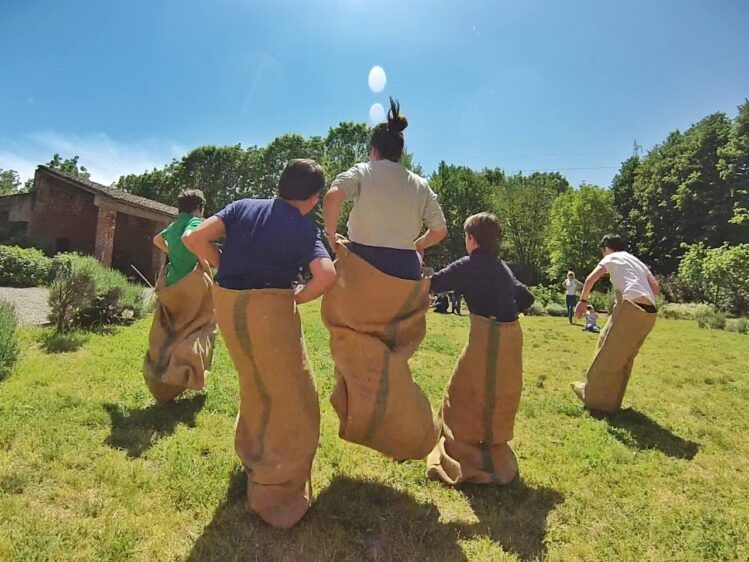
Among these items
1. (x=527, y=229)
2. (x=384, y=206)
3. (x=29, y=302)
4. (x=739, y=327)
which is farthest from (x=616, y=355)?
(x=527, y=229)

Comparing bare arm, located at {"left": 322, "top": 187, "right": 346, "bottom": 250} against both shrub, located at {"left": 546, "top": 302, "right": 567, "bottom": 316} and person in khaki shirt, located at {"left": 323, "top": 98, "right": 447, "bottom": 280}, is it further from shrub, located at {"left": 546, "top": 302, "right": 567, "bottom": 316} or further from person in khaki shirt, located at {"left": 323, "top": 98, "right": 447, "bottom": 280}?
shrub, located at {"left": 546, "top": 302, "right": 567, "bottom": 316}

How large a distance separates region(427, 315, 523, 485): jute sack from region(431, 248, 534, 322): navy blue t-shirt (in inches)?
3.3

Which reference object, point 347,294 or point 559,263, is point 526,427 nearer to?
point 347,294

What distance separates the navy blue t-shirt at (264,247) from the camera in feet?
8.39

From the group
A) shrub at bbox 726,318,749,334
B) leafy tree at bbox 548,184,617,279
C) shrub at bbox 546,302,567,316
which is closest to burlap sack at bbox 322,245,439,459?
shrub at bbox 726,318,749,334

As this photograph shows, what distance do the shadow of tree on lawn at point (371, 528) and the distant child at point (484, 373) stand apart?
0.74ft

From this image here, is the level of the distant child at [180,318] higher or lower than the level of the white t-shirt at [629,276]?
lower

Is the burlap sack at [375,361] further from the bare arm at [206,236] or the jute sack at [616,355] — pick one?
the jute sack at [616,355]

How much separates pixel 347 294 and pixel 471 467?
1693 mm

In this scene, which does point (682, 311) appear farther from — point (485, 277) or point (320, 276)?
point (320, 276)

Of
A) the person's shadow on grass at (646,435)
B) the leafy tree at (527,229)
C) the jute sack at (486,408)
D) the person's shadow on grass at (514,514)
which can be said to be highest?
the leafy tree at (527,229)

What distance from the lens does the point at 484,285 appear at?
3389mm

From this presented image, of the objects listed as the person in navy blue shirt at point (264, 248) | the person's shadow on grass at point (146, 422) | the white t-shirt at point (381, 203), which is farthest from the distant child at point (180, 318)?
the white t-shirt at point (381, 203)

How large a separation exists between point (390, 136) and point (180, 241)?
98.8 inches
